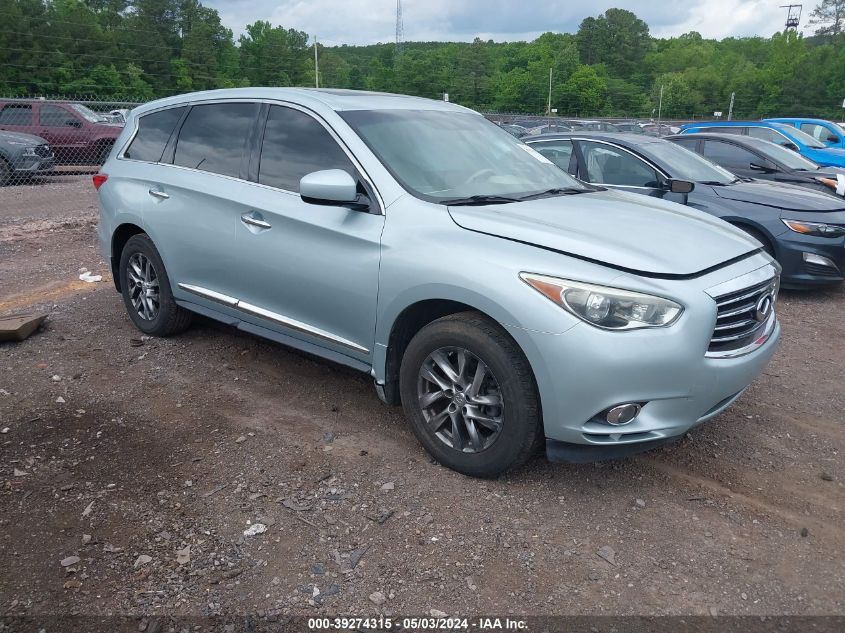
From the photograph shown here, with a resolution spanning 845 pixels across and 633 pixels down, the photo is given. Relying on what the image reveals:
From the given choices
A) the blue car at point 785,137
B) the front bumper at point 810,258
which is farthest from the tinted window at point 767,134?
the front bumper at point 810,258

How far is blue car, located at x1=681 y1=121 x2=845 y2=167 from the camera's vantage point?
13.6 meters

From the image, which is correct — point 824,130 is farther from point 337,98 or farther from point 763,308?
point 337,98

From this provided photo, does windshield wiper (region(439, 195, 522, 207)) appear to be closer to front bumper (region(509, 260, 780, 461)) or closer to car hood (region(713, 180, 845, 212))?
front bumper (region(509, 260, 780, 461))

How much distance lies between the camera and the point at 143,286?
533 cm

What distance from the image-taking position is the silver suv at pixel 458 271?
3025mm

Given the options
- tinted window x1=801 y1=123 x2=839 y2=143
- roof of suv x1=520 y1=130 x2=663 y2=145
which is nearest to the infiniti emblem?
roof of suv x1=520 y1=130 x2=663 y2=145

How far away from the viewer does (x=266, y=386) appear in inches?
182

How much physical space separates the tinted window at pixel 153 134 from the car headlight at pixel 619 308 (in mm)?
3433

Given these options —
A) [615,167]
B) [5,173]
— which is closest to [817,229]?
[615,167]

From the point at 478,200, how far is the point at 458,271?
2.07 feet

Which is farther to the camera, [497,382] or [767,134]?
[767,134]

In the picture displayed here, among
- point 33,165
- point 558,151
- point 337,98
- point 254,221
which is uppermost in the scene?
point 337,98

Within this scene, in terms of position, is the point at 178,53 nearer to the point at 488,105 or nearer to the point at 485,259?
the point at 488,105

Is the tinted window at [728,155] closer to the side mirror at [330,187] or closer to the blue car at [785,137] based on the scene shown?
the blue car at [785,137]
